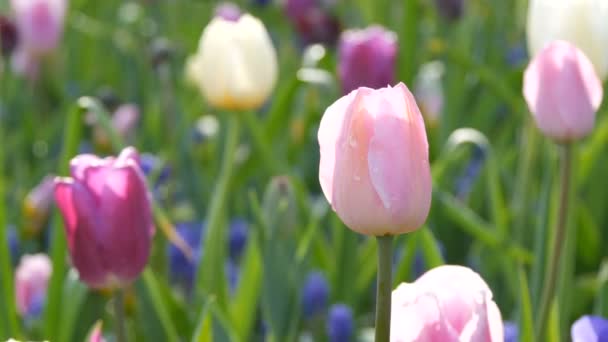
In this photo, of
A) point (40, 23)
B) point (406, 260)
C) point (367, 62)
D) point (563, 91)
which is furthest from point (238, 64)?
point (40, 23)

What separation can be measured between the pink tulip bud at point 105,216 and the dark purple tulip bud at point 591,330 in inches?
16.5

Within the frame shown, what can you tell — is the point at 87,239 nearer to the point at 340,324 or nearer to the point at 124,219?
the point at 124,219

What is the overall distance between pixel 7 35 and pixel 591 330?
1.98m

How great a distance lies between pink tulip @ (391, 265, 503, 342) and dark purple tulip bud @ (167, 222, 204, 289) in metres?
1.00

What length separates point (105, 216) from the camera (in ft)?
3.44

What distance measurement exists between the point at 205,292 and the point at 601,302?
543mm

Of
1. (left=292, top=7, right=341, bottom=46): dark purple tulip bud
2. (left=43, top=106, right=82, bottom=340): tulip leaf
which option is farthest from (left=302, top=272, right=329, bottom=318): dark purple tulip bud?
(left=292, top=7, right=341, bottom=46): dark purple tulip bud

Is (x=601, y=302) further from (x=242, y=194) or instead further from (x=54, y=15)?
(x=54, y=15)

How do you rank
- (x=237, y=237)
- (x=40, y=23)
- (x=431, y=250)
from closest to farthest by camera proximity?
(x=431, y=250) → (x=237, y=237) → (x=40, y=23)

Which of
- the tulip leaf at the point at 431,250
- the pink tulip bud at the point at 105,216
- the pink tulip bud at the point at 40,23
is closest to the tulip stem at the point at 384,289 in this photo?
the pink tulip bud at the point at 105,216

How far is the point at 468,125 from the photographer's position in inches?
97.0

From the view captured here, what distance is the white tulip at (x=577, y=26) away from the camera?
4.28ft

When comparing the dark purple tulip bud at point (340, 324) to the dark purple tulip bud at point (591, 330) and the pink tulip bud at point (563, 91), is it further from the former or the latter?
the dark purple tulip bud at point (591, 330)

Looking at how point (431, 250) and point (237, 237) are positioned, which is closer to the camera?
point (431, 250)
